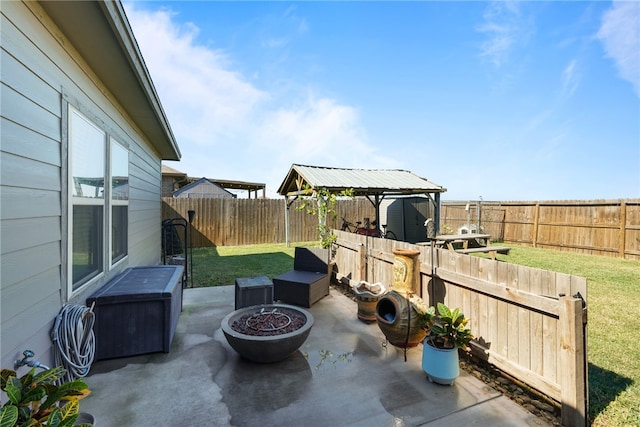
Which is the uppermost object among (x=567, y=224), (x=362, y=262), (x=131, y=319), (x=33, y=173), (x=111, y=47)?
(x=111, y=47)

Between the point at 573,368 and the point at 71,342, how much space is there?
12.2ft

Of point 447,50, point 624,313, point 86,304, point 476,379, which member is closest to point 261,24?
point 447,50

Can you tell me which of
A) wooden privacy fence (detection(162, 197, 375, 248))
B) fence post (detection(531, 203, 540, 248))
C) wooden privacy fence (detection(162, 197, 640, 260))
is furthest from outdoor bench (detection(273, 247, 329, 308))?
fence post (detection(531, 203, 540, 248))

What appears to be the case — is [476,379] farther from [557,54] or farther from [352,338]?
[557,54]

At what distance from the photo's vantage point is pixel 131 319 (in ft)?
9.65

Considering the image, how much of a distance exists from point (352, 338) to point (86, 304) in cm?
277

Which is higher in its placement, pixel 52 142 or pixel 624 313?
pixel 52 142

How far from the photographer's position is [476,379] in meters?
2.66

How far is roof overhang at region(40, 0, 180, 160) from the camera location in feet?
6.80

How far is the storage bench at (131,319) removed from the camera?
2852 mm

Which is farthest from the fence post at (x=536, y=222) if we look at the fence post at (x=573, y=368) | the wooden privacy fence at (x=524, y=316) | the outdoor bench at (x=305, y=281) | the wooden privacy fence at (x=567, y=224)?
the fence post at (x=573, y=368)

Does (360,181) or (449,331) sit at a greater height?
(360,181)

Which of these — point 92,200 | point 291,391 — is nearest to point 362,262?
point 291,391

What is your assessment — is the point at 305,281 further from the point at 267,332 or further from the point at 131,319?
the point at 131,319
